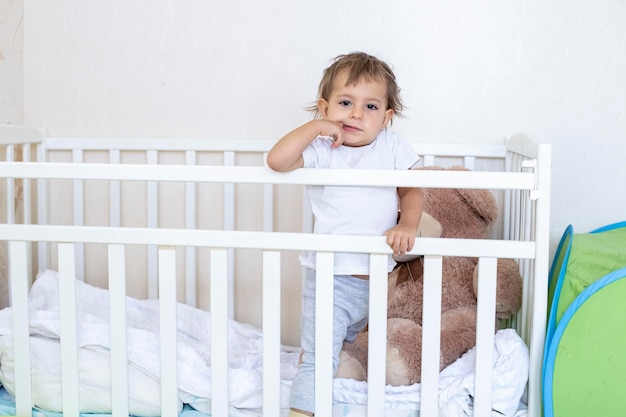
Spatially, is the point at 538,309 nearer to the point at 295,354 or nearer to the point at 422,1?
the point at 295,354

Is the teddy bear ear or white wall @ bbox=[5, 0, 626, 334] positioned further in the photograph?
white wall @ bbox=[5, 0, 626, 334]

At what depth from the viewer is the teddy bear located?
51.8 inches

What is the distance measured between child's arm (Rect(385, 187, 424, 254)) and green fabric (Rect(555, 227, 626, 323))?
282mm

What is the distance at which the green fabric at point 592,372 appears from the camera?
1158 millimetres

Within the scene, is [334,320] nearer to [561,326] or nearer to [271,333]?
[271,333]

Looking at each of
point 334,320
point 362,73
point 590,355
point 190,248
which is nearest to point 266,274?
point 334,320

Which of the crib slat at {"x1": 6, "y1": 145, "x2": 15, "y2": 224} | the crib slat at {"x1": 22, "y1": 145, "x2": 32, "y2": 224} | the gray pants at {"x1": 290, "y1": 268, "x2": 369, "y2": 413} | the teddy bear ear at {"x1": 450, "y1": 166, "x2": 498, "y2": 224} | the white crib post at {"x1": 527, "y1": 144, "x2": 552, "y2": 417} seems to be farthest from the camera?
the crib slat at {"x1": 22, "y1": 145, "x2": 32, "y2": 224}

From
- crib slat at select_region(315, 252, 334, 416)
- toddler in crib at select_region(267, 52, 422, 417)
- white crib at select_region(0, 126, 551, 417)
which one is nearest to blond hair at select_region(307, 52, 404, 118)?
toddler in crib at select_region(267, 52, 422, 417)

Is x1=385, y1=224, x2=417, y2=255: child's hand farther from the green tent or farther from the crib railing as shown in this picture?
the green tent

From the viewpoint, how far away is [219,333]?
4.01ft

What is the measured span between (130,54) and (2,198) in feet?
1.57

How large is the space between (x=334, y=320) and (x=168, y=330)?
29 cm

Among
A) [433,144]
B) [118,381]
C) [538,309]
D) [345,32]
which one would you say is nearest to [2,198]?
[118,381]

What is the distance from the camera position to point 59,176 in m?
1.22
